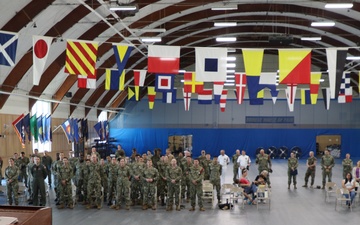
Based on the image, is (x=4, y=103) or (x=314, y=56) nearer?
(x=4, y=103)

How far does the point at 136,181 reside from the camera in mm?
14914

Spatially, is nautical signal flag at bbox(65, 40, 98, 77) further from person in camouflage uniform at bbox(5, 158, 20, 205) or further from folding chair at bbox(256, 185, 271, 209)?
folding chair at bbox(256, 185, 271, 209)

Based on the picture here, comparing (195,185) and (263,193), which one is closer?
(195,185)

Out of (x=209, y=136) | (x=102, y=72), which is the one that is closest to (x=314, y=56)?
(x=209, y=136)

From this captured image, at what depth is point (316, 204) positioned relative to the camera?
15.1 meters

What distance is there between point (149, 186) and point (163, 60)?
4187mm

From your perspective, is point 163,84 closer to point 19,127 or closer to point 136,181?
point 136,181

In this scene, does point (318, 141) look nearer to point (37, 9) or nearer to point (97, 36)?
point (97, 36)

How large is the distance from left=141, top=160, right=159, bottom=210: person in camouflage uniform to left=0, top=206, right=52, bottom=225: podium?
10.0 m

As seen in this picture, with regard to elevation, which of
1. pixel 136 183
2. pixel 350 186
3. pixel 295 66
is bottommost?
pixel 350 186

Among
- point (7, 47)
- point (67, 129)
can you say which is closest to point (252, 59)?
point (7, 47)

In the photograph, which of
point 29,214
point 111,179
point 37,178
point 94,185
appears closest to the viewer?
point 29,214

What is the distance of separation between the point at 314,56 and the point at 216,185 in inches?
1003

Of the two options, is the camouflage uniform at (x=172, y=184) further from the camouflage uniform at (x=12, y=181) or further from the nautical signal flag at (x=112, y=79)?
the nautical signal flag at (x=112, y=79)
